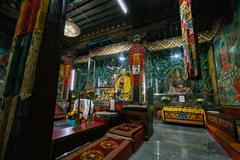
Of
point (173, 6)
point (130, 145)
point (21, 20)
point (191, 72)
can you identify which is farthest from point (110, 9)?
point (130, 145)

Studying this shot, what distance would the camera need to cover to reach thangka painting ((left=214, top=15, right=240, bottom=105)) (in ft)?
11.1

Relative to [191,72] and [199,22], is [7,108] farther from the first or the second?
[199,22]

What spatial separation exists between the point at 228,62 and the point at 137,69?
136 inches

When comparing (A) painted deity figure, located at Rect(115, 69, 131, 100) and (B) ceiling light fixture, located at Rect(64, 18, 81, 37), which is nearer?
(B) ceiling light fixture, located at Rect(64, 18, 81, 37)

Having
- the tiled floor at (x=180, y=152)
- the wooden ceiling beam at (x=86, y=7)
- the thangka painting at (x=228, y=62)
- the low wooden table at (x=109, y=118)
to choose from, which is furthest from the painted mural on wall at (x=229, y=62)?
the wooden ceiling beam at (x=86, y=7)

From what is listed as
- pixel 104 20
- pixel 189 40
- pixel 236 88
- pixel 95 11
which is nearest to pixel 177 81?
pixel 236 88

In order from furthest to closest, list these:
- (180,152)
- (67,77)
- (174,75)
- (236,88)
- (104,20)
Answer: (67,77) < (174,75) < (104,20) < (236,88) < (180,152)

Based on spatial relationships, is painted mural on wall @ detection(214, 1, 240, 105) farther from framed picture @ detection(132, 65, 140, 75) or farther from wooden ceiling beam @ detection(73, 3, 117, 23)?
wooden ceiling beam @ detection(73, 3, 117, 23)

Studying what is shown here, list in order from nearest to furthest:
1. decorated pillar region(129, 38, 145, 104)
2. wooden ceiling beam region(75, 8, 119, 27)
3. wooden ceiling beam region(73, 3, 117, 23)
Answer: wooden ceiling beam region(73, 3, 117, 23)
wooden ceiling beam region(75, 8, 119, 27)
decorated pillar region(129, 38, 145, 104)

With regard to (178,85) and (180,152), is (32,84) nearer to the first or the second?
(180,152)

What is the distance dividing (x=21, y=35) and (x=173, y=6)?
226 inches

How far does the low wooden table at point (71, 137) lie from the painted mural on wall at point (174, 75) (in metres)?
5.01

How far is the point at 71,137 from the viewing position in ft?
5.99

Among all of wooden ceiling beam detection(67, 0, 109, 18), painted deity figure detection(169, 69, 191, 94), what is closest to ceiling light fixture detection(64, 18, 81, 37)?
wooden ceiling beam detection(67, 0, 109, 18)
